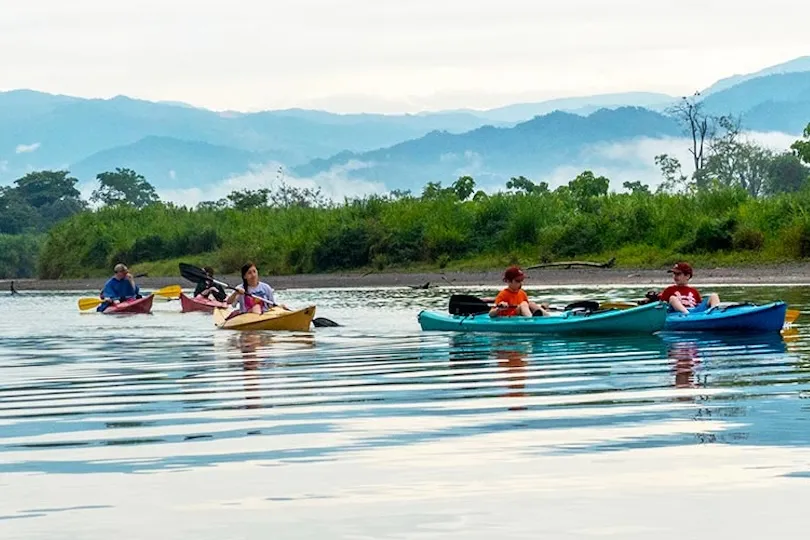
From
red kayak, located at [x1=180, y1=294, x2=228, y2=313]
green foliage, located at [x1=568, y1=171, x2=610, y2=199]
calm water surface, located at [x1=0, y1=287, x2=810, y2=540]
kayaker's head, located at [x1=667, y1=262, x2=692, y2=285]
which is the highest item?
green foliage, located at [x1=568, y1=171, x2=610, y2=199]

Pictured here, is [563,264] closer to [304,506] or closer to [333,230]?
[333,230]

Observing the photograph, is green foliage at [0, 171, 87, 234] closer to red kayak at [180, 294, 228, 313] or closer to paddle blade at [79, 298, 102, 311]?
paddle blade at [79, 298, 102, 311]

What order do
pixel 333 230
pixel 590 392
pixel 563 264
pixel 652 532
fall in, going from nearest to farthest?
pixel 652 532 < pixel 590 392 < pixel 563 264 < pixel 333 230

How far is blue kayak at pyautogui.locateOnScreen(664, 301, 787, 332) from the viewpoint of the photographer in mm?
19891

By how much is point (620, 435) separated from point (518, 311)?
11354 mm

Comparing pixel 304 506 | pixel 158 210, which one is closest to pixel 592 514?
pixel 304 506

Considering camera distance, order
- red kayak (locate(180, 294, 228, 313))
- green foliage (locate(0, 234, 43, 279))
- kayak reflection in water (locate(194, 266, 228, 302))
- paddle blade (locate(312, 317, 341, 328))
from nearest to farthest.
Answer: paddle blade (locate(312, 317, 341, 328)) → red kayak (locate(180, 294, 228, 313)) → kayak reflection in water (locate(194, 266, 228, 302)) → green foliage (locate(0, 234, 43, 279))

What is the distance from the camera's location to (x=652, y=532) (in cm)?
716

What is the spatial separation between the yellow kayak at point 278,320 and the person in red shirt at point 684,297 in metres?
5.22

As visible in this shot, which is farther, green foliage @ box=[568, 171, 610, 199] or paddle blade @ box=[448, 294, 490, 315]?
green foliage @ box=[568, 171, 610, 199]

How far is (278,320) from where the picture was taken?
23.8 metres

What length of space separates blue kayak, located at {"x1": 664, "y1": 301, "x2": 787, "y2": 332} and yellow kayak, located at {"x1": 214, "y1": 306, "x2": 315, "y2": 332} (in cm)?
569

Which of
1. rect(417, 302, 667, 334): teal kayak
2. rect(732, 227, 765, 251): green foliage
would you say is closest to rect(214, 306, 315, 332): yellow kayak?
rect(417, 302, 667, 334): teal kayak

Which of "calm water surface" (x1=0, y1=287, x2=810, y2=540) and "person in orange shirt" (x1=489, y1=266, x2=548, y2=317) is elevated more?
"person in orange shirt" (x1=489, y1=266, x2=548, y2=317)
